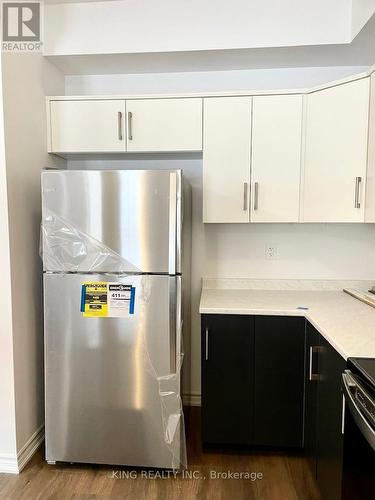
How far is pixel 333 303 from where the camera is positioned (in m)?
2.23

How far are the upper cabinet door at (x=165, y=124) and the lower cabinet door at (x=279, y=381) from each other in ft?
3.90

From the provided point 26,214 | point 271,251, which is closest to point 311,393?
point 271,251

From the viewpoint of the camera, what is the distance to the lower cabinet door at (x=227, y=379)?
2.11 metres

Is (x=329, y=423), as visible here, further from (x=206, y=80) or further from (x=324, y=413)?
(x=206, y=80)

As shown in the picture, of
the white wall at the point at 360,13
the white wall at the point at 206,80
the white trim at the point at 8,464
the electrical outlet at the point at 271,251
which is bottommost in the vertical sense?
the white trim at the point at 8,464

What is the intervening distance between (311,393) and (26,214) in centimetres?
189

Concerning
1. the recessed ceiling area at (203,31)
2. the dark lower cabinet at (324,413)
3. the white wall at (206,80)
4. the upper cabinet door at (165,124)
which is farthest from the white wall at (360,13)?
the dark lower cabinet at (324,413)

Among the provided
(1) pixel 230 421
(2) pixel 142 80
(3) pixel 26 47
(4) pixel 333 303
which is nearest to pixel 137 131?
(2) pixel 142 80

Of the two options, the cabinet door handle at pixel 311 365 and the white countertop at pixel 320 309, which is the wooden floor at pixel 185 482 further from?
the white countertop at pixel 320 309

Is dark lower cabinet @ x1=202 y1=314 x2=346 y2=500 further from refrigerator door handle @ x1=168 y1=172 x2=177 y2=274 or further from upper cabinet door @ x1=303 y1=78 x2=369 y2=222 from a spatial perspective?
upper cabinet door @ x1=303 y1=78 x2=369 y2=222

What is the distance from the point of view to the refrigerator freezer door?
1904mm

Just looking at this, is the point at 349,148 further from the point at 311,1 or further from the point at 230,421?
the point at 230,421

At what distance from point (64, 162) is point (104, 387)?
1.61 metres

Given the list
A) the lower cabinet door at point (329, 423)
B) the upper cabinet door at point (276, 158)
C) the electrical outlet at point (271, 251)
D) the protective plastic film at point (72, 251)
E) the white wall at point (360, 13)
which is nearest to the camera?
the lower cabinet door at point (329, 423)
